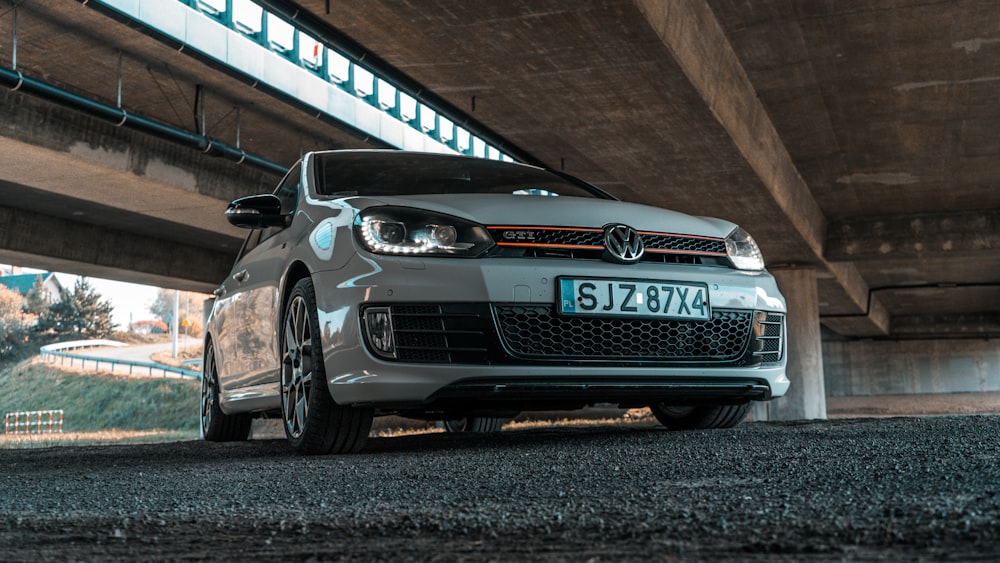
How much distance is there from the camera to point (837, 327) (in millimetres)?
48781

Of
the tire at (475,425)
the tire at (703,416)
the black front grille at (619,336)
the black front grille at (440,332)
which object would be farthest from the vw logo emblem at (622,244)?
the tire at (475,425)

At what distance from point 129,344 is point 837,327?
63.8 meters

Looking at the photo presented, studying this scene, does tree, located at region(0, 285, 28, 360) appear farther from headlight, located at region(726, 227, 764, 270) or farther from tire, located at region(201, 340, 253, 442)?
headlight, located at region(726, 227, 764, 270)

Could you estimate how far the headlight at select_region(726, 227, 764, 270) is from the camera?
17.0 ft

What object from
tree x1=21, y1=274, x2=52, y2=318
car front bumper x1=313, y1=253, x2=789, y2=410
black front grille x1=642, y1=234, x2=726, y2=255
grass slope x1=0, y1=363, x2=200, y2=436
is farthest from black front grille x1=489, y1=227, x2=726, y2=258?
tree x1=21, y1=274, x2=52, y2=318

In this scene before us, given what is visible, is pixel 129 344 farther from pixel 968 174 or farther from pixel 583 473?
pixel 583 473

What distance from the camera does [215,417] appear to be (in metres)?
7.10

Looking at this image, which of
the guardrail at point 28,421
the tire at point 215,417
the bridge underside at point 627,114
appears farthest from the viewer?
the guardrail at point 28,421

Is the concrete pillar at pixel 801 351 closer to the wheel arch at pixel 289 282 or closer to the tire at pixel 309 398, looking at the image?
the wheel arch at pixel 289 282

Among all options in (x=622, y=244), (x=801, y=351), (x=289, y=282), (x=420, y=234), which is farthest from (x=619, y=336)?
(x=801, y=351)

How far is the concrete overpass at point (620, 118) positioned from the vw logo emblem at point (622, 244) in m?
5.22

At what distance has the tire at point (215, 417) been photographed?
7.00m

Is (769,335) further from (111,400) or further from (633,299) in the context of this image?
(111,400)

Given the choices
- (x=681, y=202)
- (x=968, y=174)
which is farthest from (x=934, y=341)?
(x=681, y=202)
